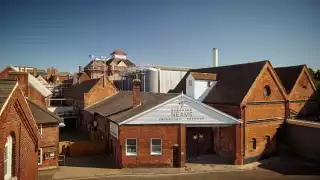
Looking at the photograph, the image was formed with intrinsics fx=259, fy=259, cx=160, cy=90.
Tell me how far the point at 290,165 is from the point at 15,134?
20694 millimetres

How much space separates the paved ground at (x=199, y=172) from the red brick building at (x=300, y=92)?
6.42 m

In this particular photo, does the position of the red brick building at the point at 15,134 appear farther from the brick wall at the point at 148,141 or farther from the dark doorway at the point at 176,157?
the dark doorway at the point at 176,157

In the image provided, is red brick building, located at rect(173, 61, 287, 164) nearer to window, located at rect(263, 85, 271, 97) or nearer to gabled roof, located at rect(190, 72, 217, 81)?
window, located at rect(263, 85, 271, 97)

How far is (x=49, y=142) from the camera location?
70.9 feet

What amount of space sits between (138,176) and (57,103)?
3473 cm

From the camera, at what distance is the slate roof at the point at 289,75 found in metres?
27.7

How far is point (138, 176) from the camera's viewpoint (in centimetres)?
1916

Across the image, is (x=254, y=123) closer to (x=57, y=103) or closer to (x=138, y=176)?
(x=138, y=176)

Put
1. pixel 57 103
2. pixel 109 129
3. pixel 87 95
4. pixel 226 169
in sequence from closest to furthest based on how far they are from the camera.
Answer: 1. pixel 226 169
2. pixel 109 129
3. pixel 87 95
4. pixel 57 103

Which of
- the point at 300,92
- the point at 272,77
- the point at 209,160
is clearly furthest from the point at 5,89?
the point at 300,92

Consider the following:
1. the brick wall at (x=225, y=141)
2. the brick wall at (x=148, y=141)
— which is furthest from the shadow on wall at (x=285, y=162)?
the brick wall at (x=148, y=141)

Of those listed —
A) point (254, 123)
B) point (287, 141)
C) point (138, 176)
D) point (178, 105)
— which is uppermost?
point (178, 105)

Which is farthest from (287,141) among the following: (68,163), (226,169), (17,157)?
(17,157)

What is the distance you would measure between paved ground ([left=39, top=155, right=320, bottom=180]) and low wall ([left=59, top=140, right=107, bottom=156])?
9.48 feet
